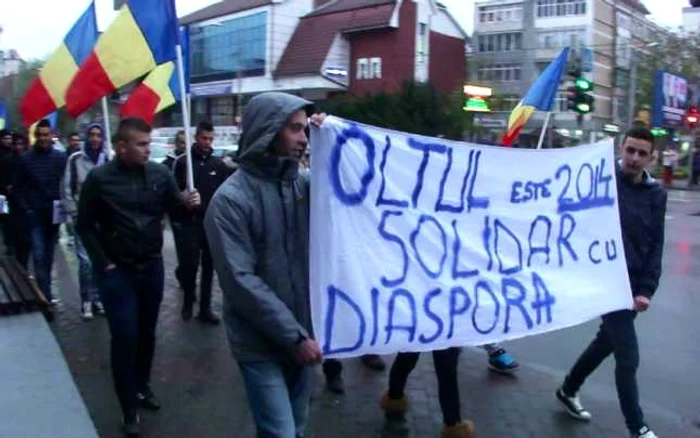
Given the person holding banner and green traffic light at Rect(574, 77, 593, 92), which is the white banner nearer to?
the person holding banner

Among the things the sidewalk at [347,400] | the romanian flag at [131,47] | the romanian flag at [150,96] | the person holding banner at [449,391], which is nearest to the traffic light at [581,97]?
the romanian flag at [150,96]

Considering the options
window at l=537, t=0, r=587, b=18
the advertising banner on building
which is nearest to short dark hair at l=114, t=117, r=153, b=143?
the advertising banner on building

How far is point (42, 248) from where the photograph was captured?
24.6 ft

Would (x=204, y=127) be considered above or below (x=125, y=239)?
above

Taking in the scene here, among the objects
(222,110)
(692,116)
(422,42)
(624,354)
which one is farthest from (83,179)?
(222,110)

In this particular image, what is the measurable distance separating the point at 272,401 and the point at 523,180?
2.07 m

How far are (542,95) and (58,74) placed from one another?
168 inches

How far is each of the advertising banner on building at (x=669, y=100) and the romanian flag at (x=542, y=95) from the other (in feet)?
95.7

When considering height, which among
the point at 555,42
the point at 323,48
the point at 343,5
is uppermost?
the point at 555,42

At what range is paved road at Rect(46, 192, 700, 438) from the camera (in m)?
4.80

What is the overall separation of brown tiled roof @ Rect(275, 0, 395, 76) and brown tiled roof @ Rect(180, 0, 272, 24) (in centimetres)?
300

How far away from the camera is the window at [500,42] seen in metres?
80.2

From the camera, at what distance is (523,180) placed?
14.7 ft

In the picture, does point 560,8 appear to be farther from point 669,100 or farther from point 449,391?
point 449,391
